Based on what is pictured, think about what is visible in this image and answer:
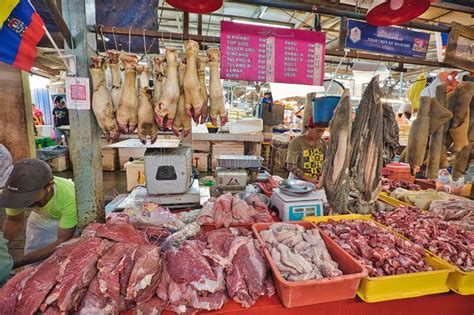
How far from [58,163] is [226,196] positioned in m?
9.34

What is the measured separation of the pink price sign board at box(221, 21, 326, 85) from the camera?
2.44 meters

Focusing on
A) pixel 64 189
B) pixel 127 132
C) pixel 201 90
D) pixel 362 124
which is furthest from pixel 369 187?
pixel 64 189

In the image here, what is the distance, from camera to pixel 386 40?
2887mm

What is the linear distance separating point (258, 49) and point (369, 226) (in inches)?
83.9

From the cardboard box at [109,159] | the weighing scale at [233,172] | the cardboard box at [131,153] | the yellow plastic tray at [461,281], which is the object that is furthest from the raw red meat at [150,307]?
the cardboard box at [109,159]

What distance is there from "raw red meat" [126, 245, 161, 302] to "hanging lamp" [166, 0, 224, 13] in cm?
195

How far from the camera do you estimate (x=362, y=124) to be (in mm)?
2639

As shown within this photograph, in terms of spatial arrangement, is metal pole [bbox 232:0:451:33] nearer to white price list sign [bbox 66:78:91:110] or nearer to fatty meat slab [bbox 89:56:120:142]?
fatty meat slab [bbox 89:56:120:142]

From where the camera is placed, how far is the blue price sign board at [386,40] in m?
2.77

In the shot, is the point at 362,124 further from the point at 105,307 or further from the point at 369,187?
the point at 105,307

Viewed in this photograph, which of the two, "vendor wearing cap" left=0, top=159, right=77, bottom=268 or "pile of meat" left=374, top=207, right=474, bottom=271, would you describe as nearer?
"pile of meat" left=374, top=207, right=474, bottom=271

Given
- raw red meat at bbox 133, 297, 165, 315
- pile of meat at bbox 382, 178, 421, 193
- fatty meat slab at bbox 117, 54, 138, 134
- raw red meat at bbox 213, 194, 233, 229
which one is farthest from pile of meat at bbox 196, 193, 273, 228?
pile of meat at bbox 382, 178, 421, 193

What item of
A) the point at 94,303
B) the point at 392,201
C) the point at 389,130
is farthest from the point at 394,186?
the point at 94,303

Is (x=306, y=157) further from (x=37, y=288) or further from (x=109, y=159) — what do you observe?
(x=109, y=159)
